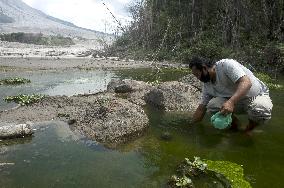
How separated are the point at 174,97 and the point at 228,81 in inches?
127

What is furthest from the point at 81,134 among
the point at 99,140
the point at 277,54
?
the point at 277,54

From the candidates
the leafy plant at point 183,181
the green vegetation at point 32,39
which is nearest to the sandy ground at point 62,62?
the leafy plant at point 183,181

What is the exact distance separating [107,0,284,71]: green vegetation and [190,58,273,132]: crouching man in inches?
536

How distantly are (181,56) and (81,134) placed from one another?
21.7 metres

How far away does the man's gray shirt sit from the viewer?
6418 mm

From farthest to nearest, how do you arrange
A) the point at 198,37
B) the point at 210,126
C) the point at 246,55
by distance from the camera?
the point at 198,37
the point at 246,55
the point at 210,126

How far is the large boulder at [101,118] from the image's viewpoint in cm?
702

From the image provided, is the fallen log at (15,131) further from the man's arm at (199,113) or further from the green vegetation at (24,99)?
the man's arm at (199,113)

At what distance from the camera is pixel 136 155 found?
6.15 m

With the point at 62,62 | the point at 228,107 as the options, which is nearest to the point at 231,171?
the point at 228,107

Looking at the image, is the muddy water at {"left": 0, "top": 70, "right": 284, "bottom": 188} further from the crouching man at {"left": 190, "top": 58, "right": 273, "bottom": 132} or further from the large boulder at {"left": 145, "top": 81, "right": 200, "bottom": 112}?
the large boulder at {"left": 145, "top": 81, "right": 200, "bottom": 112}

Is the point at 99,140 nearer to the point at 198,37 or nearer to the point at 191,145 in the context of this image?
the point at 191,145

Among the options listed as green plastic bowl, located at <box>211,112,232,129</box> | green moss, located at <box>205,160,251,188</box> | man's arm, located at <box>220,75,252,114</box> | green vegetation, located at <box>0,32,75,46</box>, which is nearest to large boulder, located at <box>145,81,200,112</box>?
green plastic bowl, located at <box>211,112,232,129</box>

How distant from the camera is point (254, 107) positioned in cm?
666
